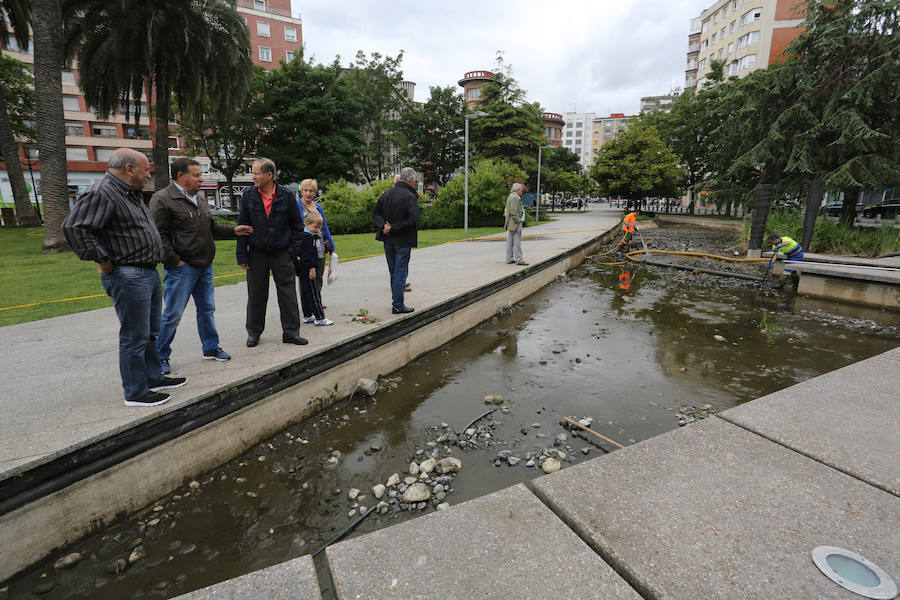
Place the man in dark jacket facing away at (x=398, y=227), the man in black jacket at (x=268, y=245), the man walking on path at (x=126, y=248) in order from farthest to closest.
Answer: the man in dark jacket facing away at (x=398, y=227) → the man in black jacket at (x=268, y=245) → the man walking on path at (x=126, y=248)

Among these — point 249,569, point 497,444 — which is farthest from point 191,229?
point 497,444

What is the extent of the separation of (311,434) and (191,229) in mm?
2246

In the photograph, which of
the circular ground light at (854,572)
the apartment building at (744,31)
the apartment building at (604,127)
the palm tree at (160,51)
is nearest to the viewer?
the circular ground light at (854,572)

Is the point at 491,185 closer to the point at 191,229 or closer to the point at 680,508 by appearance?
the point at 191,229

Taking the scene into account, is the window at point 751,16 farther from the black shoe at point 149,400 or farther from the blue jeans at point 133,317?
the black shoe at point 149,400

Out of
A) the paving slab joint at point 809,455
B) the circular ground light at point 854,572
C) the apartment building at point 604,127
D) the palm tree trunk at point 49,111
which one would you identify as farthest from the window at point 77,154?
the apartment building at point 604,127

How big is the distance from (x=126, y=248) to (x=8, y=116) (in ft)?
96.2

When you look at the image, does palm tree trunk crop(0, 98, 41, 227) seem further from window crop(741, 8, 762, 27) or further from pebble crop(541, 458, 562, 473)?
window crop(741, 8, 762, 27)

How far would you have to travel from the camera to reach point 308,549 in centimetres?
272

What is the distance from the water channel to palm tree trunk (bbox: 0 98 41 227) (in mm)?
25395

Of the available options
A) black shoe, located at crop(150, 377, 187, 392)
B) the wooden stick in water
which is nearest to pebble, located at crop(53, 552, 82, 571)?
black shoe, located at crop(150, 377, 187, 392)

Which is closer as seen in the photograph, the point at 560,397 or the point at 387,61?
the point at 560,397

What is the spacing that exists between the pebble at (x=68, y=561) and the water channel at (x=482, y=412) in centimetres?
4

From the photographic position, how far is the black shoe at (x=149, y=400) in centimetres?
317
